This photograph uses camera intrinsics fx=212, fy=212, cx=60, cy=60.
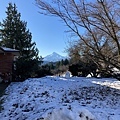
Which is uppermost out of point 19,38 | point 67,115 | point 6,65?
point 19,38

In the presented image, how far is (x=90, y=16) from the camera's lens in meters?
6.88

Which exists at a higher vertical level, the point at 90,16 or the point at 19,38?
the point at 19,38

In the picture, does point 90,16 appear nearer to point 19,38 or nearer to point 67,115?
point 67,115

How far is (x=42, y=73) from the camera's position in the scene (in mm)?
26000

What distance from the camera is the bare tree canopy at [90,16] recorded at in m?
6.55

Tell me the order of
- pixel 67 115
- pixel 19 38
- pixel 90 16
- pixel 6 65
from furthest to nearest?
pixel 19 38 < pixel 6 65 < pixel 90 16 < pixel 67 115

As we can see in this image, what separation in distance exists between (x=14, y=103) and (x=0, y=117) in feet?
5.68

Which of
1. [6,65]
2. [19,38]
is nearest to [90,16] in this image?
[6,65]

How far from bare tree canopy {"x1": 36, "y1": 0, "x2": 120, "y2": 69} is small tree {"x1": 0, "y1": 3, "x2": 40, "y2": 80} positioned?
15.9 m

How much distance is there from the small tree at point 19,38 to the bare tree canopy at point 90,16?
52.1 feet

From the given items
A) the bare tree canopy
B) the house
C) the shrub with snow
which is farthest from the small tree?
the shrub with snow

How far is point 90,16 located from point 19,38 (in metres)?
19.8

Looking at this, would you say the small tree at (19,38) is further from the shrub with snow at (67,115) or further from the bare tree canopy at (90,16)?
the shrub with snow at (67,115)

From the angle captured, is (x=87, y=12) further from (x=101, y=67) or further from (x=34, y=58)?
(x=34, y=58)
